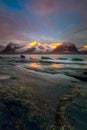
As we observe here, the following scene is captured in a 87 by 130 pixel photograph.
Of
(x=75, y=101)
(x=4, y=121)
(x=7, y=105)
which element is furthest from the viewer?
(x=75, y=101)

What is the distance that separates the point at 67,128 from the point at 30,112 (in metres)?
1.84

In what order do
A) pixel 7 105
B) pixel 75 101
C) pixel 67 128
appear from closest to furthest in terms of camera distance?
pixel 67 128 → pixel 7 105 → pixel 75 101

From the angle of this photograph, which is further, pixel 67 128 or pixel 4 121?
pixel 4 121

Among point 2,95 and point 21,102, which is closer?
point 21,102

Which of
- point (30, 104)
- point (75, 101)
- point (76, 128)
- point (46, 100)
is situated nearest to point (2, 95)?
point (30, 104)

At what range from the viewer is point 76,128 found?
5.09m

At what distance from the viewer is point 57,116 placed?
5852mm

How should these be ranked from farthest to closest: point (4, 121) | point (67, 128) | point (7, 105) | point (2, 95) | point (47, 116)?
point (2, 95)
point (7, 105)
point (47, 116)
point (4, 121)
point (67, 128)

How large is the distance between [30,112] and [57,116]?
1.21m

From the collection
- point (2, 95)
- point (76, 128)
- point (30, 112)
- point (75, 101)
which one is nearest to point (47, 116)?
point (30, 112)

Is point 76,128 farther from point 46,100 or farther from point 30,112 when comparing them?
point 46,100

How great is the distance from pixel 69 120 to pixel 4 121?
2.54 m

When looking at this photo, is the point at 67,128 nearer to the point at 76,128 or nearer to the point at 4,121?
the point at 76,128

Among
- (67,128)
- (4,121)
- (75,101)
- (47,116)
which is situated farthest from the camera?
(75,101)
